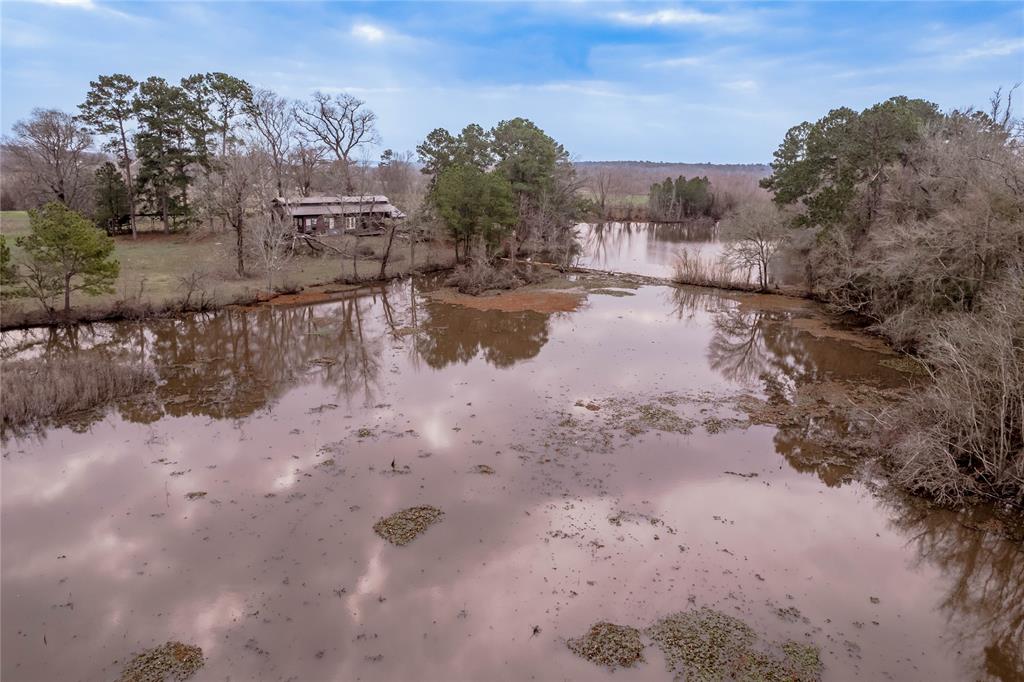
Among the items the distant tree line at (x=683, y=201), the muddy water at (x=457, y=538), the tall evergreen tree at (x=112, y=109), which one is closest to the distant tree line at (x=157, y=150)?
the tall evergreen tree at (x=112, y=109)

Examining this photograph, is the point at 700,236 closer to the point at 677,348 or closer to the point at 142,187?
the point at 677,348

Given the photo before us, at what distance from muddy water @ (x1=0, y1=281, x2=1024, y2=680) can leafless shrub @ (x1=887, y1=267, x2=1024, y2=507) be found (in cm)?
87

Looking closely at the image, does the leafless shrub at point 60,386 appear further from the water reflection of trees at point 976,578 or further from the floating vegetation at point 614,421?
the water reflection of trees at point 976,578

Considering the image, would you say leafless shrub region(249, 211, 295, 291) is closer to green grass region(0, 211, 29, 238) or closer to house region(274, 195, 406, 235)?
house region(274, 195, 406, 235)

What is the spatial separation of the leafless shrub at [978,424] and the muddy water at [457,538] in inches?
34.2

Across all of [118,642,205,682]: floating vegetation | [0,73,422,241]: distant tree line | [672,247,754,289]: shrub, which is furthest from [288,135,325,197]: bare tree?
[118,642,205,682]: floating vegetation

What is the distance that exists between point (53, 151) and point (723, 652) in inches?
1833

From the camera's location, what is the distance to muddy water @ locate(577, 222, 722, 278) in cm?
4203

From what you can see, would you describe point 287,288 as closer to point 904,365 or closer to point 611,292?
point 611,292

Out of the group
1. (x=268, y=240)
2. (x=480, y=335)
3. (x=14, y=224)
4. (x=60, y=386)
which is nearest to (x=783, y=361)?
(x=480, y=335)

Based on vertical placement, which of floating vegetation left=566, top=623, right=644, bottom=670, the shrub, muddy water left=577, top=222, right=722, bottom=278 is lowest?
floating vegetation left=566, top=623, right=644, bottom=670

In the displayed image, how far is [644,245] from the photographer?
5444cm

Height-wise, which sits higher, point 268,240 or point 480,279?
point 268,240

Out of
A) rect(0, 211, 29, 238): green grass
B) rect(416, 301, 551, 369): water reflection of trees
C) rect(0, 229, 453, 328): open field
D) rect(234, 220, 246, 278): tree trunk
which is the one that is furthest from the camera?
rect(0, 211, 29, 238): green grass
